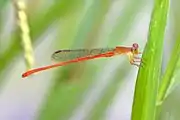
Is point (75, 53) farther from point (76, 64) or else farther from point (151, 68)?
point (151, 68)

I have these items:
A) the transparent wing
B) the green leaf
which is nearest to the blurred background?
the transparent wing

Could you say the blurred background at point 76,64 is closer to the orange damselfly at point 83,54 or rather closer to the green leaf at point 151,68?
the orange damselfly at point 83,54

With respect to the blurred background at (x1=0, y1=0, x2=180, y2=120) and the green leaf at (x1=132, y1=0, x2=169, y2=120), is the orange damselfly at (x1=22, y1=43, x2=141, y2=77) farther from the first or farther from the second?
the green leaf at (x1=132, y1=0, x2=169, y2=120)

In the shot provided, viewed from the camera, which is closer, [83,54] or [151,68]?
[151,68]

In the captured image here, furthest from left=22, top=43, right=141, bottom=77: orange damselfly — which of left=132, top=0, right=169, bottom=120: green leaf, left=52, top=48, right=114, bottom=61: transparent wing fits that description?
left=132, top=0, right=169, bottom=120: green leaf

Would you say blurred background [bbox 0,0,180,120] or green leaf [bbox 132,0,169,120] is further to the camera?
blurred background [bbox 0,0,180,120]

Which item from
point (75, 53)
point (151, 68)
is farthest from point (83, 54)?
point (151, 68)

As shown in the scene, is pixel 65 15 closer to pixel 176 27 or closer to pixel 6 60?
pixel 6 60
